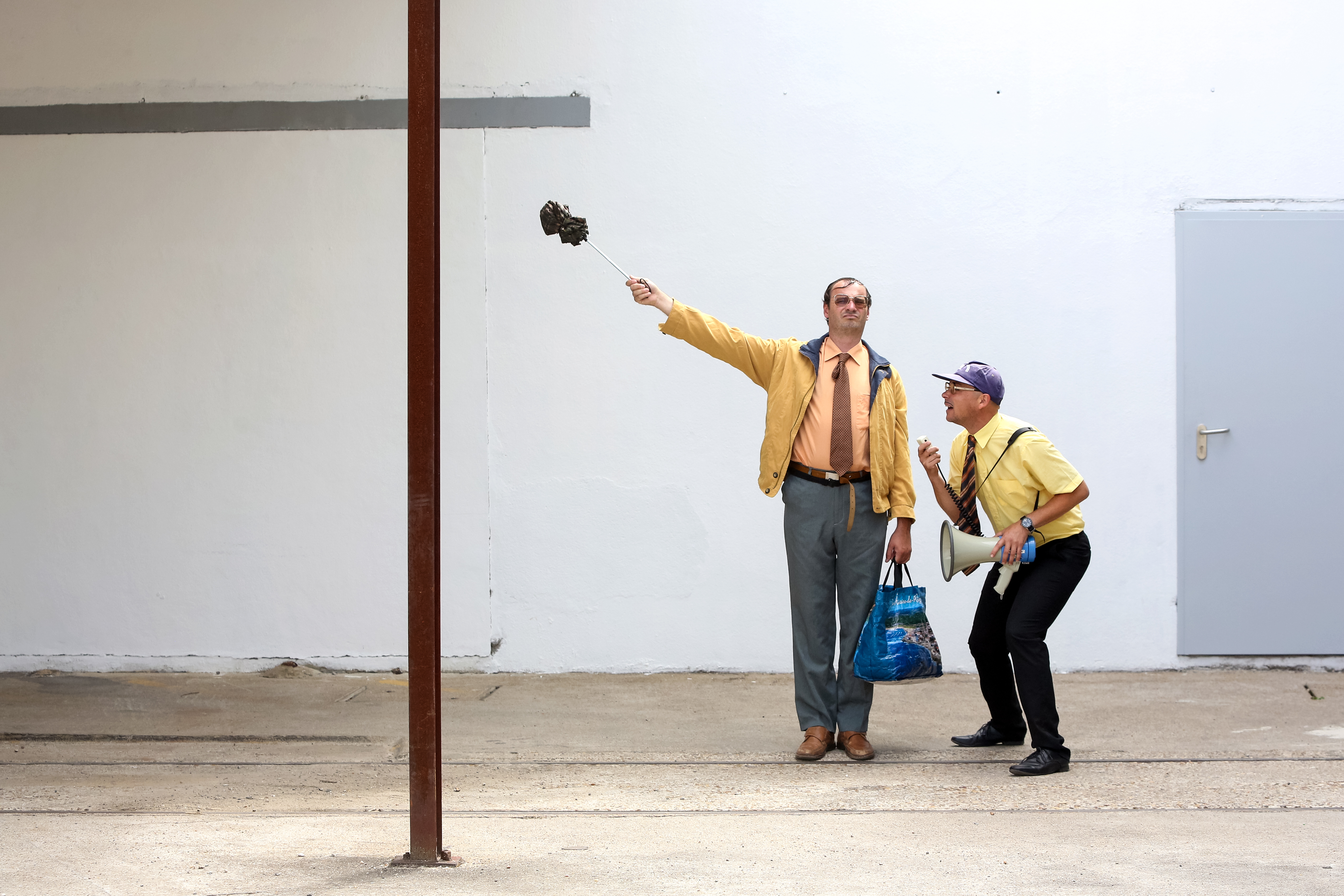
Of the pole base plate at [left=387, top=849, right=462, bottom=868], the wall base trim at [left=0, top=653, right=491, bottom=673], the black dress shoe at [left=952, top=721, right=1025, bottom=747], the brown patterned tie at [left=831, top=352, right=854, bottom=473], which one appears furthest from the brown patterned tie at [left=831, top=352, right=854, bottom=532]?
the wall base trim at [left=0, top=653, right=491, bottom=673]

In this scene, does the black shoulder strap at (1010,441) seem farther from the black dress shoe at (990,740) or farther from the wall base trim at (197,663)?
the wall base trim at (197,663)

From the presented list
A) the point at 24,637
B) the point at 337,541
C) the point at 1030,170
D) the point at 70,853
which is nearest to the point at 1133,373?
the point at 1030,170

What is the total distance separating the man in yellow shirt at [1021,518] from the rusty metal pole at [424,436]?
193 centimetres

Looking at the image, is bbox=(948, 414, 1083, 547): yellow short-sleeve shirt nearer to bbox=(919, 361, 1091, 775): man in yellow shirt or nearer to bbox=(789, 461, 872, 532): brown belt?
bbox=(919, 361, 1091, 775): man in yellow shirt

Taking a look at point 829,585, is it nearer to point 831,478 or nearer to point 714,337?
point 831,478

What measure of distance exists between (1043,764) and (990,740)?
0.49m

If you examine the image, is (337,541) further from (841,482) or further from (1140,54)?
(1140,54)

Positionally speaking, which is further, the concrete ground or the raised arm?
the raised arm

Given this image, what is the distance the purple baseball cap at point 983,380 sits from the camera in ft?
14.4

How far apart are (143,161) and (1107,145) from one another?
5328mm

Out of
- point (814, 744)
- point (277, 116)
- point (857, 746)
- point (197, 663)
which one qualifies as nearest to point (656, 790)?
point (814, 744)

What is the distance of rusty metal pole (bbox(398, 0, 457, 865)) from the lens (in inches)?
128

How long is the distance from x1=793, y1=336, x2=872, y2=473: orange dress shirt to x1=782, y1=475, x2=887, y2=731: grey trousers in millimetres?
92

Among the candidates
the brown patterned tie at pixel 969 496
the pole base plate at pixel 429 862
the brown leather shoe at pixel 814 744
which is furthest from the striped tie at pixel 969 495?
the pole base plate at pixel 429 862
